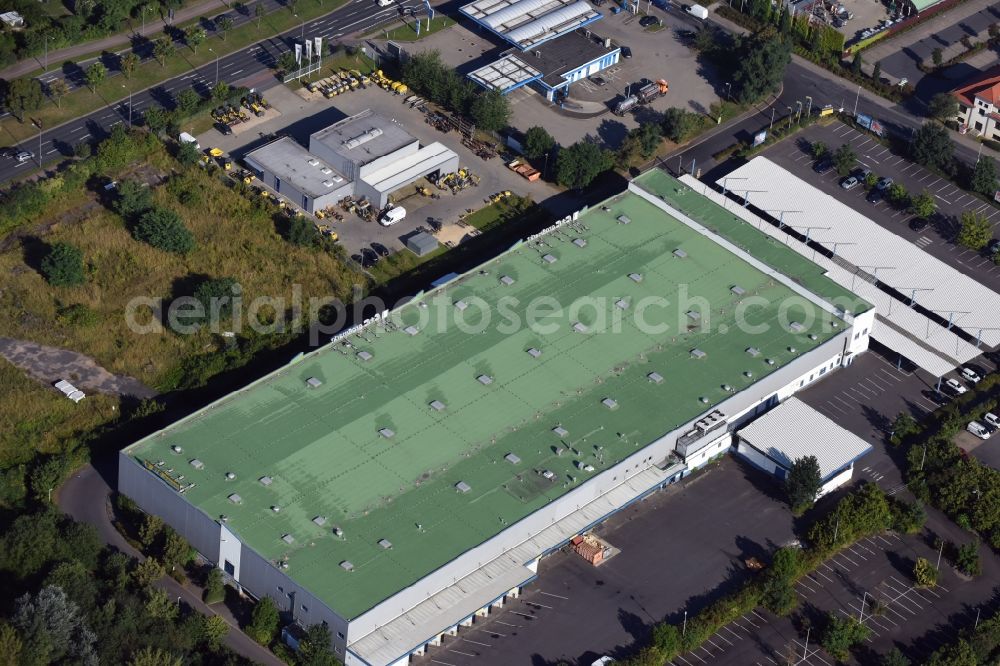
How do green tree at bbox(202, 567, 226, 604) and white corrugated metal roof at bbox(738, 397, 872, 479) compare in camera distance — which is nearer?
green tree at bbox(202, 567, 226, 604)

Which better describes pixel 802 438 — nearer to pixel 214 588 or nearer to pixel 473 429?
pixel 473 429

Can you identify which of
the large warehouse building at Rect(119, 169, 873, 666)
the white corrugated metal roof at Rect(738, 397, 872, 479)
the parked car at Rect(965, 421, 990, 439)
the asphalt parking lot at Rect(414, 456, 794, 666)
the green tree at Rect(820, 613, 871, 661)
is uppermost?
the large warehouse building at Rect(119, 169, 873, 666)

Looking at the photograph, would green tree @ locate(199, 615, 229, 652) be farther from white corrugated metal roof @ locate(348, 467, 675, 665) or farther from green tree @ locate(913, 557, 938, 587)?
green tree @ locate(913, 557, 938, 587)

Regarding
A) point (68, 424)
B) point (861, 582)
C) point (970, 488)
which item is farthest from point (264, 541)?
point (970, 488)

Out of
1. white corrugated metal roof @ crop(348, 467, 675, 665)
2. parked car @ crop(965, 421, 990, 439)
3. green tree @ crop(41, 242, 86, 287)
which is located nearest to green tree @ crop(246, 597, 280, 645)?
white corrugated metal roof @ crop(348, 467, 675, 665)

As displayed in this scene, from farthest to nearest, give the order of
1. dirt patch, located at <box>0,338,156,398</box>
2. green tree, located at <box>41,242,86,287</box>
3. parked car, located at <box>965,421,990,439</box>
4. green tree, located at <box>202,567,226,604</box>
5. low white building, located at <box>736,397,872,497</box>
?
green tree, located at <box>41,242,86,287</box>
parked car, located at <box>965,421,990,439</box>
dirt patch, located at <box>0,338,156,398</box>
low white building, located at <box>736,397,872,497</box>
green tree, located at <box>202,567,226,604</box>

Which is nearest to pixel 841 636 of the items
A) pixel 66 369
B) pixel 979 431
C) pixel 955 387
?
pixel 979 431

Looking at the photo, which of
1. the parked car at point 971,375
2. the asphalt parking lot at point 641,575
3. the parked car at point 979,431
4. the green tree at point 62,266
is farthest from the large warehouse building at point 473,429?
the green tree at point 62,266

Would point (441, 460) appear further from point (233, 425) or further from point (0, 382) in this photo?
point (0, 382)
